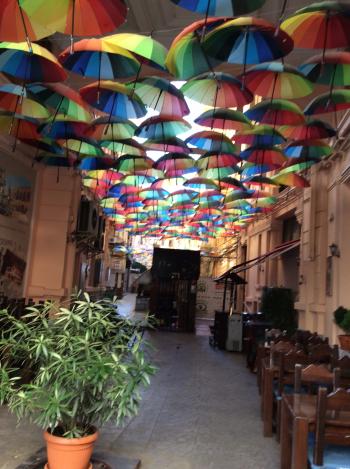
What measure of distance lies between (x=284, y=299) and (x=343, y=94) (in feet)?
30.0

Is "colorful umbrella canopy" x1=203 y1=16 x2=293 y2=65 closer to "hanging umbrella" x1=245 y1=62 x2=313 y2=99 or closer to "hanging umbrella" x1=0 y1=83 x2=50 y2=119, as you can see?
"hanging umbrella" x1=245 y1=62 x2=313 y2=99

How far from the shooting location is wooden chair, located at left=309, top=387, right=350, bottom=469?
3547mm

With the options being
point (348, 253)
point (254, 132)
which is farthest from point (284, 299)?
point (254, 132)

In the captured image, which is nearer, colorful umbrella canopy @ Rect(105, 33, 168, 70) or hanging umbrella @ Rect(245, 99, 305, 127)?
colorful umbrella canopy @ Rect(105, 33, 168, 70)

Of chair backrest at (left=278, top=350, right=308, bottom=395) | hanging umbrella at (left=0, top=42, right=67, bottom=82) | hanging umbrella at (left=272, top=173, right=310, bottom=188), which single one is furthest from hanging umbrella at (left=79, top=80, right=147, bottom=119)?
chair backrest at (left=278, top=350, right=308, bottom=395)

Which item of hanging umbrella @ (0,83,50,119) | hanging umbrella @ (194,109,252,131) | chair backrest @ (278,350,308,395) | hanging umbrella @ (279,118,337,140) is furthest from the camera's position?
hanging umbrella @ (279,118,337,140)

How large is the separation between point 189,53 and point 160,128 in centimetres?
265

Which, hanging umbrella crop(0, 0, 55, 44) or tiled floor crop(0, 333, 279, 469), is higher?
hanging umbrella crop(0, 0, 55, 44)

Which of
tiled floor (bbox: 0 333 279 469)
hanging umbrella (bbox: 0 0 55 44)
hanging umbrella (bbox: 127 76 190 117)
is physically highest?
hanging umbrella (bbox: 127 76 190 117)

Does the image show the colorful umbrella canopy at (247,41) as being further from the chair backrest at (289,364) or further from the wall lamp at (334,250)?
the wall lamp at (334,250)

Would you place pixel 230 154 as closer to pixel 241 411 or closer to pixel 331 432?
pixel 241 411

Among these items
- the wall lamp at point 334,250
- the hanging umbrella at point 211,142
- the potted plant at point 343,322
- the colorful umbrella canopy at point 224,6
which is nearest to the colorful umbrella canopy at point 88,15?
the colorful umbrella canopy at point 224,6

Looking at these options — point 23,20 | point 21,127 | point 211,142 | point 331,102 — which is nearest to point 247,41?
point 331,102

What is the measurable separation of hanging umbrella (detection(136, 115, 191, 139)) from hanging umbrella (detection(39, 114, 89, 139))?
1.06 metres
